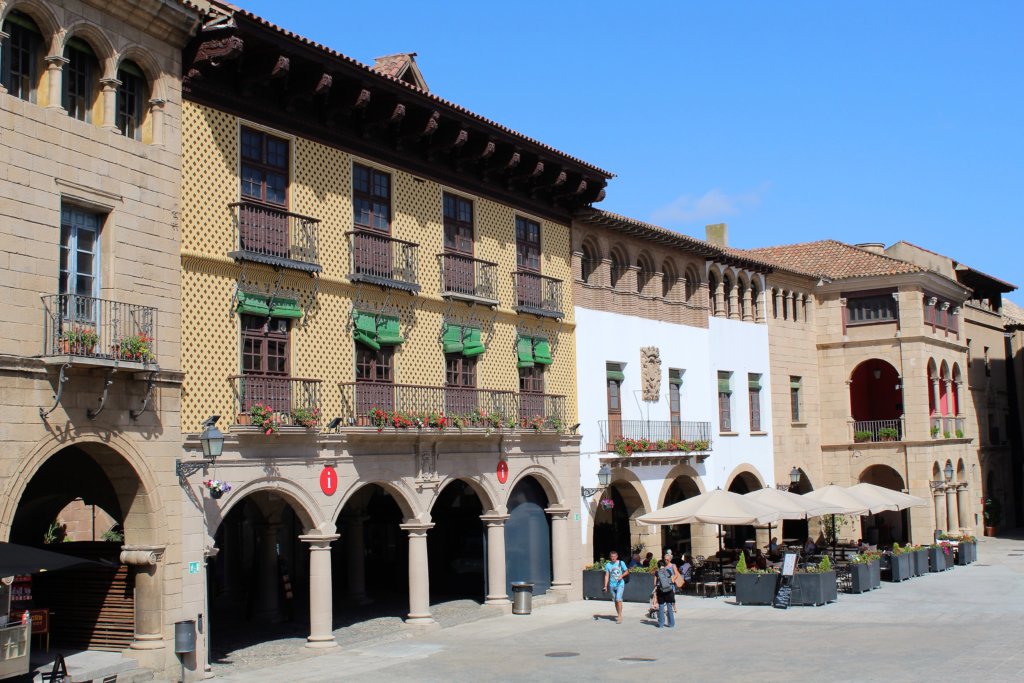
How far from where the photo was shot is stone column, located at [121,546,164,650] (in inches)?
717

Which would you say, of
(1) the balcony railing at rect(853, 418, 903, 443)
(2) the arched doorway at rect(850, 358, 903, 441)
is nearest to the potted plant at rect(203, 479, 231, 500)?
(1) the balcony railing at rect(853, 418, 903, 443)

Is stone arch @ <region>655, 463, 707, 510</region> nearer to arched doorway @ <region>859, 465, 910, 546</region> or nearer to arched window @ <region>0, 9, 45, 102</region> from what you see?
arched doorway @ <region>859, 465, 910, 546</region>

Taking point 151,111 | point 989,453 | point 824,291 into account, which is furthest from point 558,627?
point 989,453

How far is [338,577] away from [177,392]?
1394 cm

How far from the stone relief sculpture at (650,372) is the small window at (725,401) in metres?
4.16

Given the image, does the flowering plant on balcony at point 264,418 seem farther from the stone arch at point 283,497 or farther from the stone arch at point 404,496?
the stone arch at point 404,496

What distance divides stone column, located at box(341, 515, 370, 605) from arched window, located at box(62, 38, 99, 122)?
1399cm

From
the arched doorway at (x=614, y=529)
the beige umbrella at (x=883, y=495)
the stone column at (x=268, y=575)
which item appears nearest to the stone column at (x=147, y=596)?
the stone column at (x=268, y=575)

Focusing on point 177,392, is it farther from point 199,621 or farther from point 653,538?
point 653,538

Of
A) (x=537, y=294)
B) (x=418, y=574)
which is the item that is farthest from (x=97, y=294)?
(x=537, y=294)

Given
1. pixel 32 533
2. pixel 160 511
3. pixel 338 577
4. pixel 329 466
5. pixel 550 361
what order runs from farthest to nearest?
pixel 338 577, pixel 550 361, pixel 32 533, pixel 329 466, pixel 160 511

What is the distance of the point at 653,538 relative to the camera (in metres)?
32.6

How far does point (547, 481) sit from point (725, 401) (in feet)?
35.4

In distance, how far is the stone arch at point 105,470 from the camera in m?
15.8
